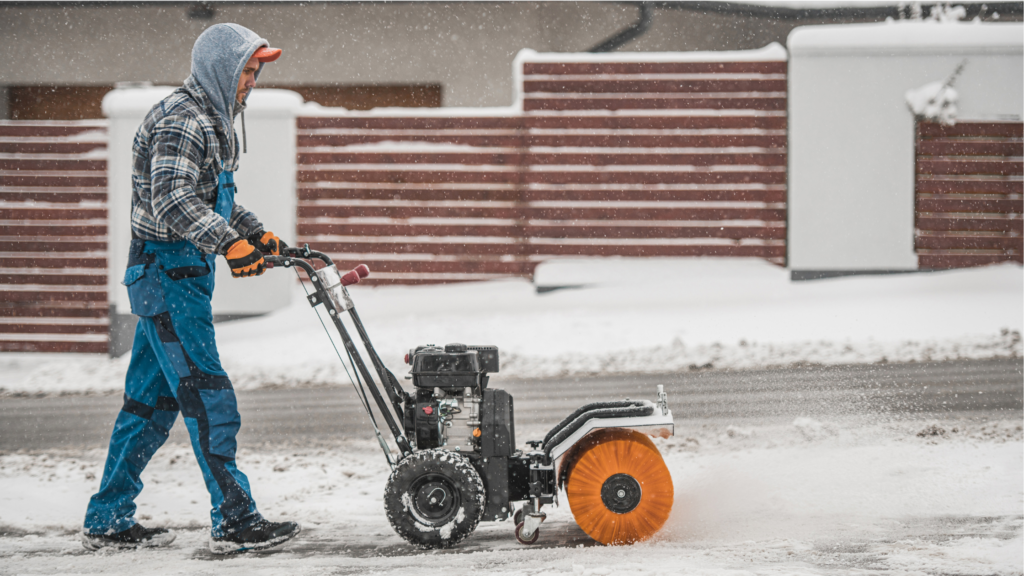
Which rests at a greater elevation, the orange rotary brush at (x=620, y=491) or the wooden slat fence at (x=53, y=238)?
the wooden slat fence at (x=53, y=238)

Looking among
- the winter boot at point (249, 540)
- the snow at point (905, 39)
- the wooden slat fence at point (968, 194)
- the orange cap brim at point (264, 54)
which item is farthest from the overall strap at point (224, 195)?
the wooden slat fence at point (968, 194)

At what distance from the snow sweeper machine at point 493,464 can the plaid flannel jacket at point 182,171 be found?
9.4 inches

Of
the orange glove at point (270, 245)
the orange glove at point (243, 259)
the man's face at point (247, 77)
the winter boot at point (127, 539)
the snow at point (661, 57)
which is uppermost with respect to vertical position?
the snow at point (661, 57)

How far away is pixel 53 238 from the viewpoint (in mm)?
7688

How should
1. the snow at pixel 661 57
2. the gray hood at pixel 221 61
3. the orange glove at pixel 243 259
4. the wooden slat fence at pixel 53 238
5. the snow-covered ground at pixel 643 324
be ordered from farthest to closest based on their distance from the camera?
the snow at pixel 661 57, the wooden slat fence at pixel 53 238, the snow-covered ground at pixel 643 324, the gray hood at pixel 221 61, the orange glove at pixel 243 259

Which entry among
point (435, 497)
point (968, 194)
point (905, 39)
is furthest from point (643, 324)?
point (435, 497)

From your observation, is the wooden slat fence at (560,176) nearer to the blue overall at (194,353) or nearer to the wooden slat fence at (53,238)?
the wooden slat fence at (53,238)

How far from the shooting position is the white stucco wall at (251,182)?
766 centimetres

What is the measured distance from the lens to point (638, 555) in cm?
269

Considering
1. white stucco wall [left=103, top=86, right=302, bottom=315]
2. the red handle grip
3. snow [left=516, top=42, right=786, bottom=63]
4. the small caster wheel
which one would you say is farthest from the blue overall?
snow [left=516, top=42, right=786, bottom=63]

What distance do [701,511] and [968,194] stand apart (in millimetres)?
5912

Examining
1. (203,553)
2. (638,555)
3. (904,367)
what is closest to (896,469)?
(638,555)

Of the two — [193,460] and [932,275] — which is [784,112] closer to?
[932,275]

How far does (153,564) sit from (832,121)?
273 inches
